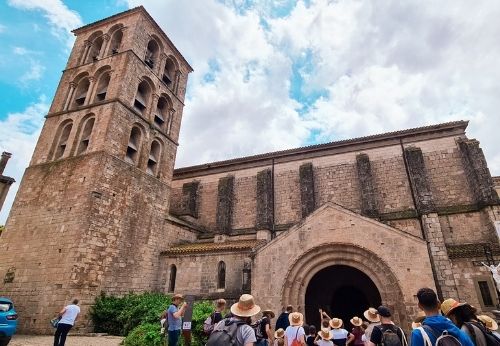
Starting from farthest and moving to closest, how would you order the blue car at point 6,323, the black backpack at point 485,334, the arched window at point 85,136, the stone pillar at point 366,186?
the arched window at point 85,136 < the stone pillar at point 366,186 < the blue car at point 6,323 < the black backpack at point 485,334

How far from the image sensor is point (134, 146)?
17.8 meters

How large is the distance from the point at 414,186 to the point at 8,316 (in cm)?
1796

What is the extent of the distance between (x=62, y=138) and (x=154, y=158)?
536 centimetres

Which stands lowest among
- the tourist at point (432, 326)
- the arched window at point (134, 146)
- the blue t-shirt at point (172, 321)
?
the blue t-shirt at point (172, 321)

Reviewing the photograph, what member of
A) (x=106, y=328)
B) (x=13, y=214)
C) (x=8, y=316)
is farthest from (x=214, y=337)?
(x=13, y=214)

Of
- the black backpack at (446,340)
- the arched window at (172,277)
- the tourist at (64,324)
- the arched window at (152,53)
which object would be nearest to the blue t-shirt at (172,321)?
the tourist at (64,324)

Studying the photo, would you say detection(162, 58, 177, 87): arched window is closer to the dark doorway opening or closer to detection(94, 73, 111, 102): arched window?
detection(94, 73, 111, 102): arched window

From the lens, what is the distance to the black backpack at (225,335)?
291 centimetres

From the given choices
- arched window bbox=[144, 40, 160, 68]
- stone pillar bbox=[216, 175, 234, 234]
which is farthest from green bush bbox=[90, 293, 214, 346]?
arched window bbox=[144, 40, 160, 68]

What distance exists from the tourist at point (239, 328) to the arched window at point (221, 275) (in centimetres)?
1232

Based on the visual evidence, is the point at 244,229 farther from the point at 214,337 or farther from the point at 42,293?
the point at 214,337

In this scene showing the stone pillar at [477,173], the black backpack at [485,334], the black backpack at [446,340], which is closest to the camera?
the black backpack at [446,340]

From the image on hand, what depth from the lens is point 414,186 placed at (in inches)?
638

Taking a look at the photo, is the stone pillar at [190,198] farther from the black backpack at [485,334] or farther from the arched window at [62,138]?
the black backpack at [485,334]
